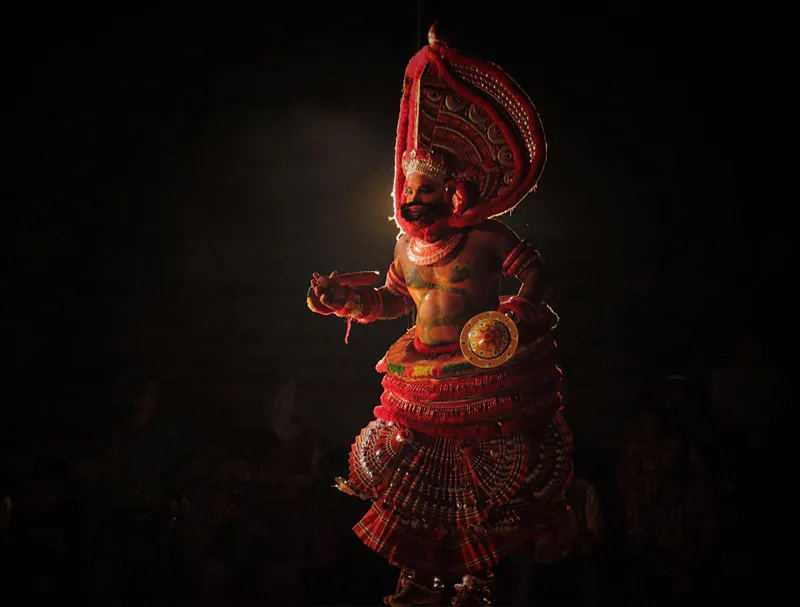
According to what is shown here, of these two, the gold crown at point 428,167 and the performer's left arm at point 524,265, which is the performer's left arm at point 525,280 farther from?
the gold crown at point 428,167

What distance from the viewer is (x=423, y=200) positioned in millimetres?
2244

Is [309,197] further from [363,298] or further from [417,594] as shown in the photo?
[417,594]

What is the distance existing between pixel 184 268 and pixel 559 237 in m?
1.44

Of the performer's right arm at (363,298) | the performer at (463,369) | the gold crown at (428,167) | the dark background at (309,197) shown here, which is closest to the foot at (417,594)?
the performer at (463,369)

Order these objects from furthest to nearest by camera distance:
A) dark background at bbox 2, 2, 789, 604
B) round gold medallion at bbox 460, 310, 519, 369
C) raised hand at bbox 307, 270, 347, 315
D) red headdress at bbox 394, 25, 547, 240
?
dark background at bbox 2, 2, 789, 604 < raised hand at bbox 307, 270, 347, 315 < red headdress at bbox 394, 25, 547, 240 < round gold medallion at bbox 460, 310, 519, 369

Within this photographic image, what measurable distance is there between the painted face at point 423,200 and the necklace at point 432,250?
0.25 ft

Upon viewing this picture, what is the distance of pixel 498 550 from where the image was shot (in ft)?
7.06

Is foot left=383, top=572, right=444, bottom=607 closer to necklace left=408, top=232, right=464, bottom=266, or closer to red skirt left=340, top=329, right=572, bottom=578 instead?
red skirt left=340, top=329, right=572, bottom=578

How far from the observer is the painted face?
7.35 feet

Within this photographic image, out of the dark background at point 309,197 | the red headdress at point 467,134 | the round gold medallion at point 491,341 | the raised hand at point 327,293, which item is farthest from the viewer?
the dark background at point 309,197

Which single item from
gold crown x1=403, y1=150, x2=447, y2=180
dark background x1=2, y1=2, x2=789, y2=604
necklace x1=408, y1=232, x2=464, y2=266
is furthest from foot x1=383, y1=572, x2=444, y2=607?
gold crown x1=403, y1=150, x2=447, y2=180

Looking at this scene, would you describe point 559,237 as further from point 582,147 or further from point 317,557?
point 317,557

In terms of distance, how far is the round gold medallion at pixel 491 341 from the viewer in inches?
82.8

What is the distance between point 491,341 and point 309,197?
107cm
